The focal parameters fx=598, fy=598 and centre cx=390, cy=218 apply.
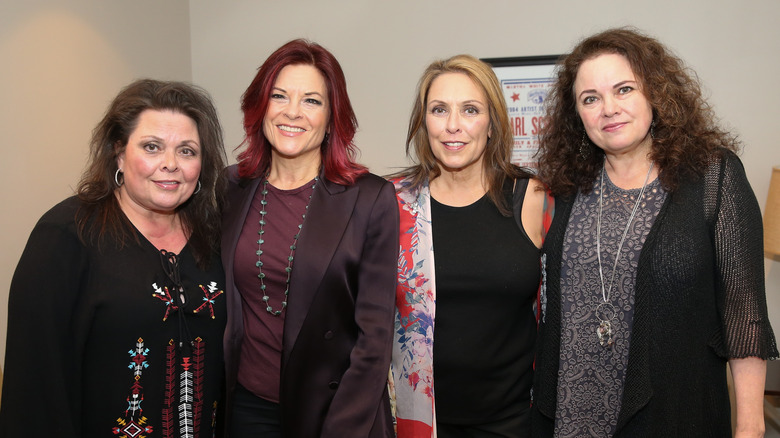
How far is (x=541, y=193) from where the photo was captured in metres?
2.01

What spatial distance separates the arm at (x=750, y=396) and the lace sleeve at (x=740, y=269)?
0.04m

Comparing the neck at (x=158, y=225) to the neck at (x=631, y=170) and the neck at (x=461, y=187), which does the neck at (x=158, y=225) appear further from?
the neck at (x=631, y=170)

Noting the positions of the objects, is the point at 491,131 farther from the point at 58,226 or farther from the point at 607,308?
the point at 58,226

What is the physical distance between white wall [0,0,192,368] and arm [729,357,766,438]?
2.55 metres

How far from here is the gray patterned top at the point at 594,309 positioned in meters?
1.67

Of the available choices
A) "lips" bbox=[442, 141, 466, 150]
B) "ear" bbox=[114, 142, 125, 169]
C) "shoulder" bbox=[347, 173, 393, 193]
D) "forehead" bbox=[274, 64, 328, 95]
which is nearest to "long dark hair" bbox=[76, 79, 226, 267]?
"ear" bbox=[114, 142, 125, 169]

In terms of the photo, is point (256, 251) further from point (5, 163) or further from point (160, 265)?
point (5, 163)

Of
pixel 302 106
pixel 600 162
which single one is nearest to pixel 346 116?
pixel 302 106

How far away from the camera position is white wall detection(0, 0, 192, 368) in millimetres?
2336

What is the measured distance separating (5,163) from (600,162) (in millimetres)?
2188

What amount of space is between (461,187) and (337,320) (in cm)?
64

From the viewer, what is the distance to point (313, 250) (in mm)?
1707

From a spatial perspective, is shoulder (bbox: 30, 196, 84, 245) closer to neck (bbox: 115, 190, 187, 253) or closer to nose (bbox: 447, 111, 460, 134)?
neck (bbox: 115, 190, 187, 253)

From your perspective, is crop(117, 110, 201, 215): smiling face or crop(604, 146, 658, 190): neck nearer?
crop(117, 110, 201, 215): smiling face
